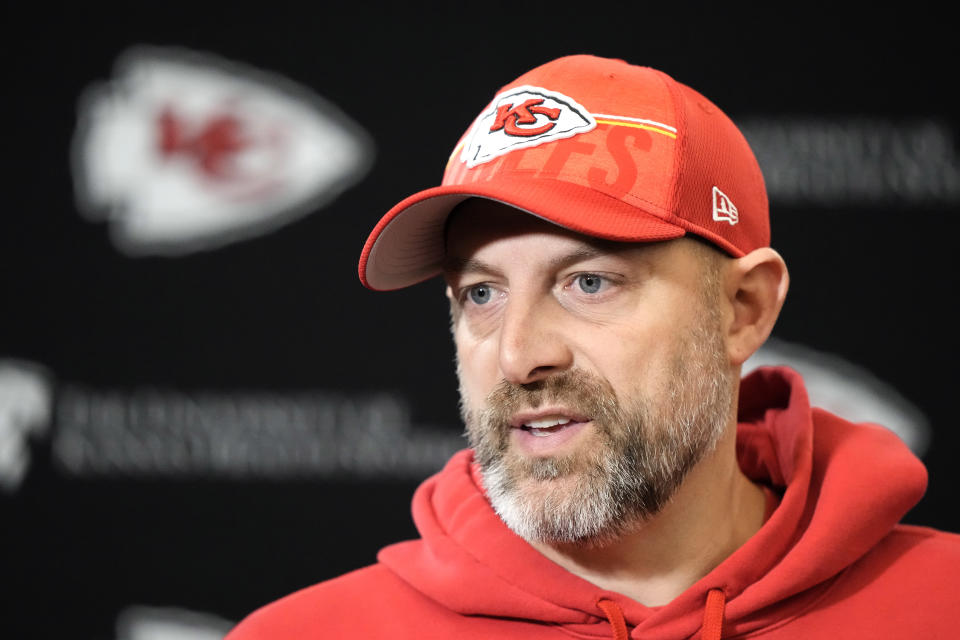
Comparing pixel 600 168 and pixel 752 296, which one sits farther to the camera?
pixel 752 296

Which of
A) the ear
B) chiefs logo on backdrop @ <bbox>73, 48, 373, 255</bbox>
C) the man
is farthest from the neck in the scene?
chiefs logo on backdrop @ <bbox>73, 48, 373, 255</bbox>

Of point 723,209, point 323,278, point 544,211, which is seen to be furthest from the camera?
point 323,278

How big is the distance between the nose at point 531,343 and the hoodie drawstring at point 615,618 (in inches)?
9.6

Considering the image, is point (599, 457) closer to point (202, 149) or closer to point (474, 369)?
point (474, 369)

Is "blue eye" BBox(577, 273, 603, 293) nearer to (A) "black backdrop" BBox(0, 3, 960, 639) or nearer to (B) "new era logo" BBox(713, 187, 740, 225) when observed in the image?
(B) "new era logo" BBox(713, 187, 740, 225)

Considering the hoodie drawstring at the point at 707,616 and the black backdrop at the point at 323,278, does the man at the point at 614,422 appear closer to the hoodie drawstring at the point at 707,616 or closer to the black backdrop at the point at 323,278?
the hoodie drawstring at the point at 707,616

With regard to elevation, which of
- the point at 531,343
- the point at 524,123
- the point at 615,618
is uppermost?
the point at 524,123

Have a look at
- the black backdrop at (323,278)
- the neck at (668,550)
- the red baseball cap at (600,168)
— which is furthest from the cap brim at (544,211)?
the black backdrop at (323,278)

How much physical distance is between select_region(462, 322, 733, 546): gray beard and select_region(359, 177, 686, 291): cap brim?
0.13 metres

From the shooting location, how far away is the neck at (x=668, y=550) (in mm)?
1018

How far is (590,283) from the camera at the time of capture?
953mm

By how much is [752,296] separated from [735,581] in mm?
299

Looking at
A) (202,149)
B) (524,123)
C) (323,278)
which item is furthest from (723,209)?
(202,149)

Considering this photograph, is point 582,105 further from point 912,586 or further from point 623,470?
point 912,586
